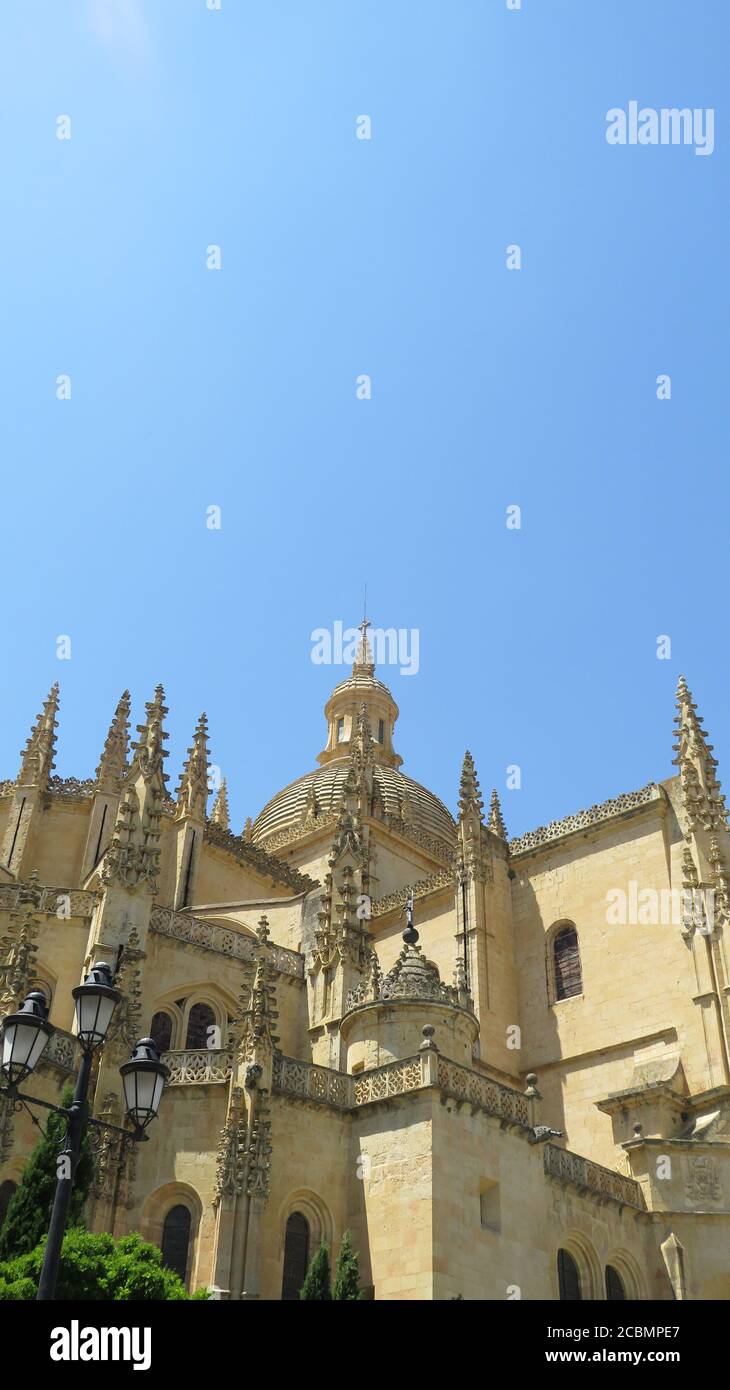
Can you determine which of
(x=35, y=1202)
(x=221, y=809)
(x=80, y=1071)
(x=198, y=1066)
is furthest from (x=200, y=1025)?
(x=221, y=809)

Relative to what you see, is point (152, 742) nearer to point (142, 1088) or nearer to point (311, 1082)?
point (311, 1082)

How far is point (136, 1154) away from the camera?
2042 cm

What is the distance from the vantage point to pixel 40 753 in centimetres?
3728

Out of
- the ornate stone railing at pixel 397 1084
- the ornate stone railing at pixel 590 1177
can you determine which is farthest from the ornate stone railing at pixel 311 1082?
the ornate stone railing at pixel 590 1177

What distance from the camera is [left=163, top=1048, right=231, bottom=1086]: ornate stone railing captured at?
834 inches

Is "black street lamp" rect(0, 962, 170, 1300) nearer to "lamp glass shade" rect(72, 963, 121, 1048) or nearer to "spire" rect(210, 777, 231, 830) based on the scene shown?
"lamp glass shade" rect(72, 963, 121, 1048)

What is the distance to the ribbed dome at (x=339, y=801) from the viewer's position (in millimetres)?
46312

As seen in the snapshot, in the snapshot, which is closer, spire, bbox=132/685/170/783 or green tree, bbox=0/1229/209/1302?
green tree, bbox=0/1229/209/1302

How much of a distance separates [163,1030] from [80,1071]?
1700cm

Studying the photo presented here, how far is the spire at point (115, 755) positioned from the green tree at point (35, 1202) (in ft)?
63.1

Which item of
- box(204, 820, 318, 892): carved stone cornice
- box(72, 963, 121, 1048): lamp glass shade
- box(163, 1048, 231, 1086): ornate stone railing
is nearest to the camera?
box(72, 963, 121, 1048): lamp glass shade

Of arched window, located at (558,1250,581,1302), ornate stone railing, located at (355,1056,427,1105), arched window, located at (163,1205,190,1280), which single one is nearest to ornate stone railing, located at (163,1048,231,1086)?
arched window, located at (163,1205,190,1280)

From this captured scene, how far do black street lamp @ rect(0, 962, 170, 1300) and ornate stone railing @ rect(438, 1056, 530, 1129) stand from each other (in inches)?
389

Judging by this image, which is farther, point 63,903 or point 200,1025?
point 200,1025
